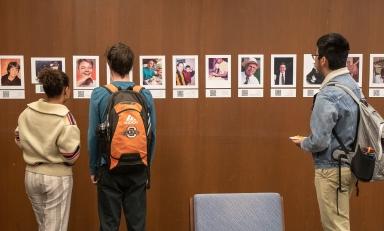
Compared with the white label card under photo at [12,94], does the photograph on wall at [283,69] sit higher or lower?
higher

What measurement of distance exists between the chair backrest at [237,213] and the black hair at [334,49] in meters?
0.85

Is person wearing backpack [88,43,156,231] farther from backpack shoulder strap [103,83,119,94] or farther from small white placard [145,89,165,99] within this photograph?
small white placard [145,89,165,99]

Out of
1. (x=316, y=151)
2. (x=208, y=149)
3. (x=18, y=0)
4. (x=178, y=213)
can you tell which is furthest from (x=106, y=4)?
(x=316, y=151)

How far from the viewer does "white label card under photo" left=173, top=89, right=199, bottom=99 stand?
3.72 m

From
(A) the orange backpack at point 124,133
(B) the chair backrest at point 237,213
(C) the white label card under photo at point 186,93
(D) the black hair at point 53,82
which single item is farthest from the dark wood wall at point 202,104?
(B) the chair backrest at point 237,213

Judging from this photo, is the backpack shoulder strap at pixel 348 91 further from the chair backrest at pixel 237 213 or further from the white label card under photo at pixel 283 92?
the white label card under photo at pixel 283 92

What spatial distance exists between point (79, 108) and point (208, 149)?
3.67 ft

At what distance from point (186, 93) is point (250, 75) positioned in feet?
1.79

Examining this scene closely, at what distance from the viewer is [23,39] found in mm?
3668

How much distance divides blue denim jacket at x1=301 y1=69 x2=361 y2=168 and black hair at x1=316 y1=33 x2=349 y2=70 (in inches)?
3.2

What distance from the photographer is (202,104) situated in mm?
3732

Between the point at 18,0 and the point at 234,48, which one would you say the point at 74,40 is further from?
the point at 234,48

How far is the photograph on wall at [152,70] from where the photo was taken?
370cm

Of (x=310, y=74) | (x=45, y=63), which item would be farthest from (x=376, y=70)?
(x=45, y=63)
